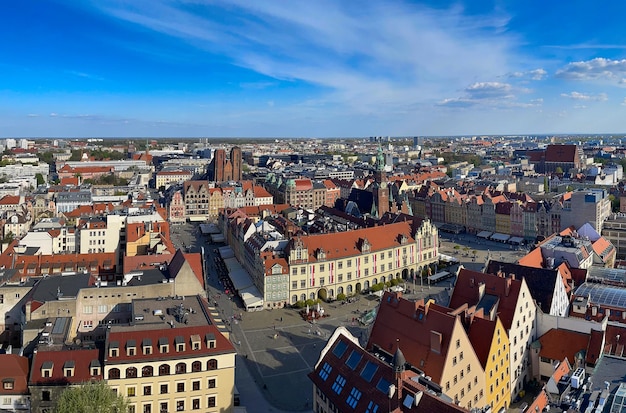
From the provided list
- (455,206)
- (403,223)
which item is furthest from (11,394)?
(455,206)

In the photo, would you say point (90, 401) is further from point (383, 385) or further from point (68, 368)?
point (383, 385)

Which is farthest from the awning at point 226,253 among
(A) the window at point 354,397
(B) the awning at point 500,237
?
(A) the window at point 354,397

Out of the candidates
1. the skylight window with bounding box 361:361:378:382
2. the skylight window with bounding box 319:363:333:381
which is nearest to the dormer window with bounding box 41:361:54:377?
the skylight window with bounding box 319:363:333:381

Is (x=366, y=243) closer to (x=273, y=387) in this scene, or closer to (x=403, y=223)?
(x=403, y=223)

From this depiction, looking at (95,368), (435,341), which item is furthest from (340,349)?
(95,368)

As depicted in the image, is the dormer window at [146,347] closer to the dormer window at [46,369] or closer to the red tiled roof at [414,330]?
the dormer window at [46,369]

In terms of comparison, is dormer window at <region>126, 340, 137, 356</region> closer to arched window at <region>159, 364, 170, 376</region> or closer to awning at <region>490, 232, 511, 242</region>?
arched window at <region>159, 364, 170, 376</region>
